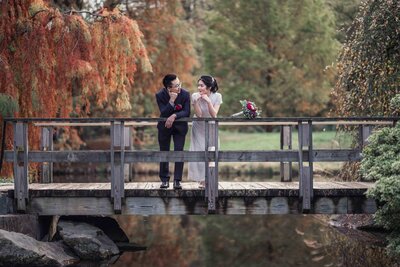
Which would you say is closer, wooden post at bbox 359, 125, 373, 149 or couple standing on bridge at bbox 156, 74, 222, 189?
couple standing on bridge at bbox 156, 74, 222, 189

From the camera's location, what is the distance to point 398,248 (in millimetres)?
10195

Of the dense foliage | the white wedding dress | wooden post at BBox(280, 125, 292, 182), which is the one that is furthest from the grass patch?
the white wedding dress

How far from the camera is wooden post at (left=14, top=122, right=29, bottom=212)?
36.3 feet

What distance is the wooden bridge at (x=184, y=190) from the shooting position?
36.3 feet

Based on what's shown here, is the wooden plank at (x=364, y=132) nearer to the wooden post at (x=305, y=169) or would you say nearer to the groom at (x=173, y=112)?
the wooden post at (x=305, y=169)

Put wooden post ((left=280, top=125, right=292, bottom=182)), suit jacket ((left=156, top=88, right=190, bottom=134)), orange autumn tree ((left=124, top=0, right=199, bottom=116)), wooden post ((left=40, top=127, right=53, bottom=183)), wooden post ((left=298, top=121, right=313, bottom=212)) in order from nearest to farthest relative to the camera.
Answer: wooden post ((left=298, top=121, right=313, bottom=212))
suit jacket ((left=156, top=88, right=190, bottom=134))
wooden post ((left=40, top=127, right=53, bottom=183))
wooden post ((left=280, top=125, right=292, bottom=182))
orange autumn tree ((left=124, top=0, right=199, bottom=116))

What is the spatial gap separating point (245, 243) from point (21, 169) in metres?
4.78

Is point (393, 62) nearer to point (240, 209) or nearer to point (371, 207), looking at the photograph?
point (371, 207)

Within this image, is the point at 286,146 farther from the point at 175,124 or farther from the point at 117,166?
the point at 117,166

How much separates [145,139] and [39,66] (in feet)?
70.0

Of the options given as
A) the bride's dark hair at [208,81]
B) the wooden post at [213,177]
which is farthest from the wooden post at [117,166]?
the bride's dark hair at [208,81]

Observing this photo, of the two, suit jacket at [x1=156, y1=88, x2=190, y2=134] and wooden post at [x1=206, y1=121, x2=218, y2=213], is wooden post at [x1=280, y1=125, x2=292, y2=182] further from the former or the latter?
suit jacket at [x1=156, y1=88, x2=190, y2=134]

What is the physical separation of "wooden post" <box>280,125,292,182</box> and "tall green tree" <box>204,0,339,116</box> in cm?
2302

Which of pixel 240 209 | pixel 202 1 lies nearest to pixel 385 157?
pixel 240 209
